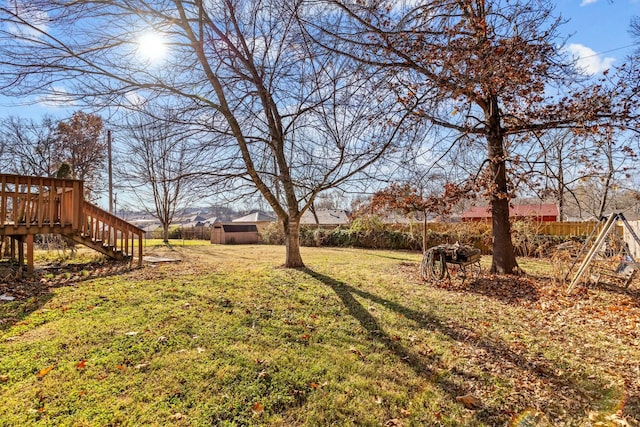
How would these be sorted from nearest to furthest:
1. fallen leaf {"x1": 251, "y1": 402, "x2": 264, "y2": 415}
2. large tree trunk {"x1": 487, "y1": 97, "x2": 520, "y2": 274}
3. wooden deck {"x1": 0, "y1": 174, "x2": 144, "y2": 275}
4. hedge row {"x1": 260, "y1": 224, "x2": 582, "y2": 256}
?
fallen leaf {"x1": 251, "y1": 402, "x2": 264, "y2": 415}
wooden deck {"x1": 0, "y1": 174, "x2": 144, "y2": 275}
large tree trunk {"x1": 487, "y1": 97, "x2": 520, "y2": 274}
hedge row {"x1": 260, "y1": 224, "x2": 582, "y2": 256}

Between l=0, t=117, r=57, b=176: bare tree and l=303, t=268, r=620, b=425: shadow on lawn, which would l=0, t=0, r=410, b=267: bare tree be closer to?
l=303, t=268, r=620, b=425: shadow on lawn

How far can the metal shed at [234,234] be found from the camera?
23.6 meters

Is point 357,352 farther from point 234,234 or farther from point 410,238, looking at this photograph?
point 234,234

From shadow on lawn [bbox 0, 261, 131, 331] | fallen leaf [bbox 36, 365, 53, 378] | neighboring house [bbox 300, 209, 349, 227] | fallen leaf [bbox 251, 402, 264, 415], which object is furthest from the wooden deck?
neighboring house [bbox 300, 209, 349, 227]

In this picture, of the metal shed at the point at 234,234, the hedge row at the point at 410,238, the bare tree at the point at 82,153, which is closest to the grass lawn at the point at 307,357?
the hedge row at the point at 410,238

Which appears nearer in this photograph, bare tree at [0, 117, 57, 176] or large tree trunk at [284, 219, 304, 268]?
large tree trunk at [284, 219, 304, 268]

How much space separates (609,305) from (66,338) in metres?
8.20

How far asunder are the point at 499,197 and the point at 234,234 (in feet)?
63.7

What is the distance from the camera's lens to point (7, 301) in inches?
192

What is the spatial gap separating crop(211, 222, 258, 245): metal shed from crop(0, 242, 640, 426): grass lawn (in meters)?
17.4

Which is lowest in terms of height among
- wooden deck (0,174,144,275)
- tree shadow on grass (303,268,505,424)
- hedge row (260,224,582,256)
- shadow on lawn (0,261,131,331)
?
tree shadow on grass (303,268,505,424)

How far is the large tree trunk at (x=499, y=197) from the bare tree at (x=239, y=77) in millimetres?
3109

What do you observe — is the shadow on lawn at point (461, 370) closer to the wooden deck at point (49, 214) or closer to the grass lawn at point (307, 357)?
the grass lawn at point (307, 357)

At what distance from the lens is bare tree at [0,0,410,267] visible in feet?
18.7
